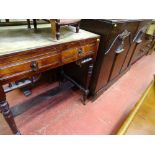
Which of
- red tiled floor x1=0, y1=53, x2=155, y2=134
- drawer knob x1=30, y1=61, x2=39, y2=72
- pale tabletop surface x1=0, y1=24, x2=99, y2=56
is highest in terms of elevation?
Answer: pale tabletop surface x1=0, y1=24, x2=99, y2=56

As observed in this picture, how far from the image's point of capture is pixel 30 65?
771 mm

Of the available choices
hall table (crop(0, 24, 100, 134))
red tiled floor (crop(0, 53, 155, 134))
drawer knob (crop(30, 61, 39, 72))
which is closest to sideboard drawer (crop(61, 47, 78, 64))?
hall table (crop(0, 24, 100, 134))

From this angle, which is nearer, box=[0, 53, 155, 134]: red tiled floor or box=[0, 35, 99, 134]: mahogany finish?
box=[0, 35, 99, 134]: mahogany finish

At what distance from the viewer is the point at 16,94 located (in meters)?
1.61

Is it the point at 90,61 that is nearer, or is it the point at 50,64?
the point at 50,64

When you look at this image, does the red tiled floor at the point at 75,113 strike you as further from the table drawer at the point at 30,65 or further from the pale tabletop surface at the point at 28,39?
the pale tabletop surface at the point at 28,39

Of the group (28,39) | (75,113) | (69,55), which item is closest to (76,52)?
(69,55)

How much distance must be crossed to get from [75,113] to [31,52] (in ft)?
3.10

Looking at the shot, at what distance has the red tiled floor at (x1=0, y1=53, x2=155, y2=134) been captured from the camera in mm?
1288

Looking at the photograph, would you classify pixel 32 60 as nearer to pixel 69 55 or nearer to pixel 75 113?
pixel 69 55

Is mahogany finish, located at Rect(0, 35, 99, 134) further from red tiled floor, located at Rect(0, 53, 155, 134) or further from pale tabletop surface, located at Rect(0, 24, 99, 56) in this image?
red tiled floor, located at Rect(0, 53, 155, 134)

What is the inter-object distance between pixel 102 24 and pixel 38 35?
585 mm
